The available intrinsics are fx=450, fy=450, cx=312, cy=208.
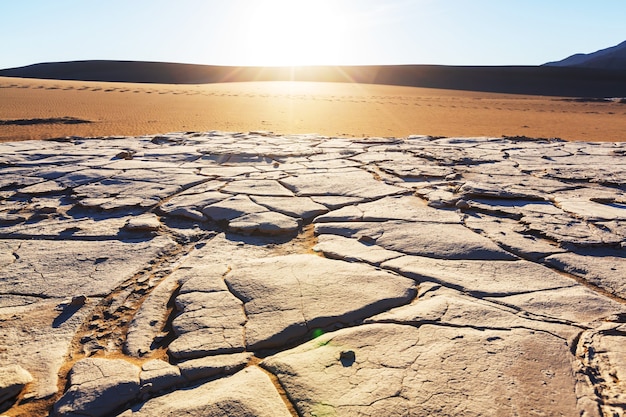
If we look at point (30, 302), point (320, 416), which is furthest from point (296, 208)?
point (320, 416)

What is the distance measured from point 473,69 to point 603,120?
2944 cm

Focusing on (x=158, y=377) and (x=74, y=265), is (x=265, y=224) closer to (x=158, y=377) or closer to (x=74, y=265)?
(x=74, y=265)

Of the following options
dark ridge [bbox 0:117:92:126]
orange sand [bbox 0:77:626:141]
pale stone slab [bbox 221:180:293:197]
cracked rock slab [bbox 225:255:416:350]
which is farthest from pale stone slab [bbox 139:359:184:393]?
dark ridge [bbox 0:117:92:126]

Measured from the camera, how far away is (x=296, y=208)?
335 centimetres

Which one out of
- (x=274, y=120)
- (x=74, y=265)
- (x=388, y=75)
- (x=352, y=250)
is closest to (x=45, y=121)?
(x=274, y=120)

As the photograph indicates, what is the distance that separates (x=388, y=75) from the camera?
130ft

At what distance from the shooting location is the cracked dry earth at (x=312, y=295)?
150cm

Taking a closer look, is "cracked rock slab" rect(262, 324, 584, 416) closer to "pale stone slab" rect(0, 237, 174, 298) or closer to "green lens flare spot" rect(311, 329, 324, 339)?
"green lens flare spot" rect(311, 329, 324, 339)

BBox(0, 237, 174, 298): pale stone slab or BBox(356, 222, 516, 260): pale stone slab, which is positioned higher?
BBox(356, 222, 516, 260): pale stone slab

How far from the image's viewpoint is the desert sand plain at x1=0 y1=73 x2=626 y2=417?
4.96 ft

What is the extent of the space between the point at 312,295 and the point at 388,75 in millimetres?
39917

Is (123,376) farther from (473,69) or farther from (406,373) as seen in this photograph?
(473,69)

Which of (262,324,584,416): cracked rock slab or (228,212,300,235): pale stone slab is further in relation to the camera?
(228,212,300,235): pale stone slab

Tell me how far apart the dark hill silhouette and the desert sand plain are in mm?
30985
